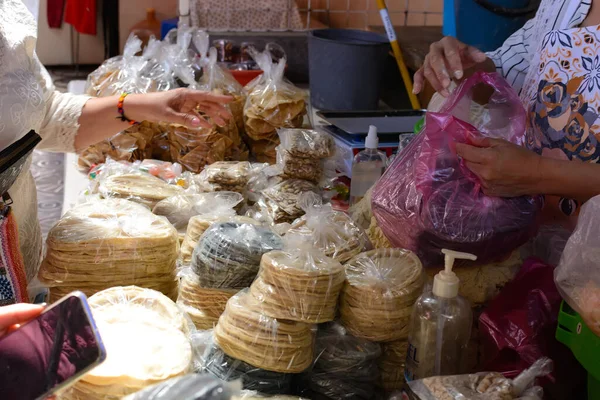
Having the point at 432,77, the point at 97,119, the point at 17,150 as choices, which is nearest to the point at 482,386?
the point at 432,77

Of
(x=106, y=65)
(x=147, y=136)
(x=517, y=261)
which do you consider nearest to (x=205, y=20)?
(x=106, y=65)

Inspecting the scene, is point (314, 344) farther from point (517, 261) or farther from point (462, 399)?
point (517, 261)

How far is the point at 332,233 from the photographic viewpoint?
1.29 metres

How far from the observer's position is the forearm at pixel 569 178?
116 centimetres

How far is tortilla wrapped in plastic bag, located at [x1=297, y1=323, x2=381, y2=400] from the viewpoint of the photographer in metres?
1.10

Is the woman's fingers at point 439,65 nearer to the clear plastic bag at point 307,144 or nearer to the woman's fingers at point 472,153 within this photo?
the woman's fingers at point 472,153

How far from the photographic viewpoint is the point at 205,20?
136 inches

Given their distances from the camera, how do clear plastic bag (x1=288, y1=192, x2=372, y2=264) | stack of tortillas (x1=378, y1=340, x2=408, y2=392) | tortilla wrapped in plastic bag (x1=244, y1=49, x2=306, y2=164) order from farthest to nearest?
tortilla wrapped in plastic bag (x1=244, y1=49, x2=306, y2=164) → clear plastic bag (x1=288, y1=192, x2=372, y2=264) → stack of tortillas (x1=378, y1=340, x2=408, y2=392)

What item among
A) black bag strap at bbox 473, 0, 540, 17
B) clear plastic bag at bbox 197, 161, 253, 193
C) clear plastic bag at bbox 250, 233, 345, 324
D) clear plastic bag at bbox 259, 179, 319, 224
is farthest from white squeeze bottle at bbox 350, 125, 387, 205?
black bag strap at bbox 473, 0, 540, 17

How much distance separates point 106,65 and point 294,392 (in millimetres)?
1657

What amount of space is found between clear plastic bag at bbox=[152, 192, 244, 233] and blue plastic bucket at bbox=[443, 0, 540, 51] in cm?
141

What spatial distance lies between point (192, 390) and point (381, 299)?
47 centimetres

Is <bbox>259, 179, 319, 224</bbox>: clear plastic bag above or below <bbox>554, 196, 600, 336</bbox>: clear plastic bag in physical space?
below

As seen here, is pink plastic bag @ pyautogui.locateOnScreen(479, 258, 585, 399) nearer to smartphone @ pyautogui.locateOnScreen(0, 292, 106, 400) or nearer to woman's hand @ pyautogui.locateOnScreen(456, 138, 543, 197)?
woman's hand @ pyautogui.locateOnScreen(456, 138, 543, 197)
